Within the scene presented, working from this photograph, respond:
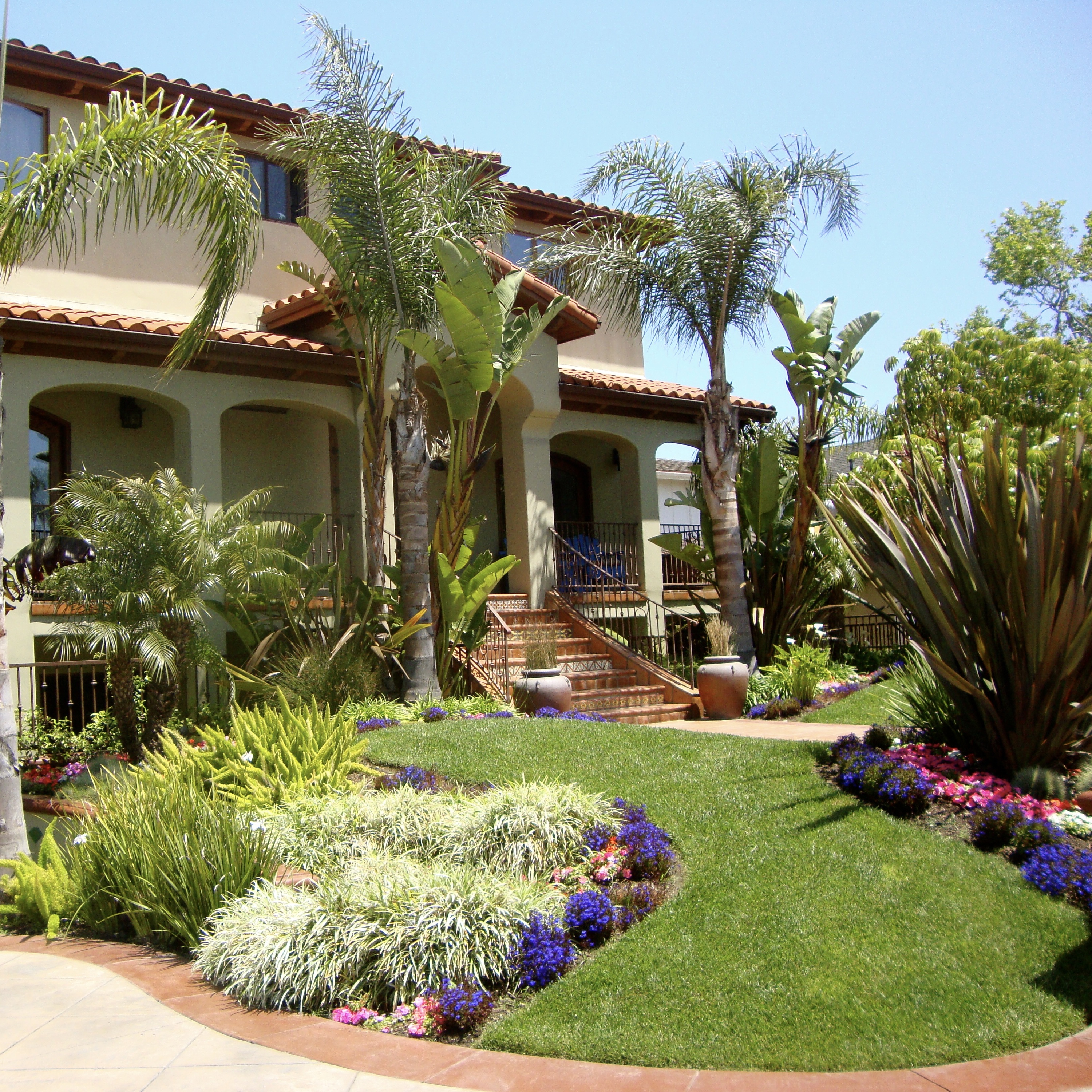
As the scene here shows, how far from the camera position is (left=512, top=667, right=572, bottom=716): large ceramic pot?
12.1 metres

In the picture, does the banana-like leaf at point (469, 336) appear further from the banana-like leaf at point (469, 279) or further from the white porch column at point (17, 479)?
the white porch column at point (17, 479)

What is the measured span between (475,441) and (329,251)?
3028mm

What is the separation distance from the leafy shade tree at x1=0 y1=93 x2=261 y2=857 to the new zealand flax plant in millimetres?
5564

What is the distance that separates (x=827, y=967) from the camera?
4.83 meters

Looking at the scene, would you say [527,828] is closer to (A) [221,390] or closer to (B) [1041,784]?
(B) [1041,784]

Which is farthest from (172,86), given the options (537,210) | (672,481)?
(672,481)

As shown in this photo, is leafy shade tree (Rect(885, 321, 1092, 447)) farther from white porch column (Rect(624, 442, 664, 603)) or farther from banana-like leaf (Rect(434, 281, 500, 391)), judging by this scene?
banana-like leaf (Rect(434, 281, 500, 391))

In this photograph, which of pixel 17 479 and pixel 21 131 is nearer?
pixel 17 479

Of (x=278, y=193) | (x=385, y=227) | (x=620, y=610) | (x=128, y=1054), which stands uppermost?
(x=278, y=193)

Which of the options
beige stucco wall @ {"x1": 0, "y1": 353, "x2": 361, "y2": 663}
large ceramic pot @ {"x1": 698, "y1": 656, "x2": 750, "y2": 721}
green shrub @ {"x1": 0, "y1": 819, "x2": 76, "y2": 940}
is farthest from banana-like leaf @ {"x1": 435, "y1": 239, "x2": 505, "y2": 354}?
green shrub @ {"x1": 0, "y1": 819, "x2": 76, "y2": 940}

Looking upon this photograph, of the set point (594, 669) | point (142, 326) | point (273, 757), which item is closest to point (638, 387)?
point (594, 669)

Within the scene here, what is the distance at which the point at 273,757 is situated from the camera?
26.8 ft

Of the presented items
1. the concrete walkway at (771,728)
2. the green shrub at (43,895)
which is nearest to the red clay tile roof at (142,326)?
the concrete walkway at (771,728)

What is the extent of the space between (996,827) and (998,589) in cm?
172
